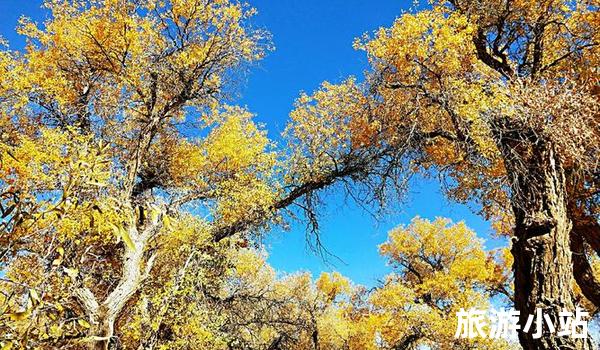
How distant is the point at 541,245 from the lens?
13.1 feet

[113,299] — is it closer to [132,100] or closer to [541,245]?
[132,100]

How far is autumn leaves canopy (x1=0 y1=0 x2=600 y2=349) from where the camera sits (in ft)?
15.1

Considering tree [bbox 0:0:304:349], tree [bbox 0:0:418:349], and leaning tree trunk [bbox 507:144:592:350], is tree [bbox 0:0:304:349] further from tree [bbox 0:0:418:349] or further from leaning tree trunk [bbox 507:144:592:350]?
leaning tree trunk [bbox 507:144:592:350]

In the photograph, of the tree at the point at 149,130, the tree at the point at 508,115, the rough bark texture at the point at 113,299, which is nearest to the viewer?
the tree at the point at 508,115

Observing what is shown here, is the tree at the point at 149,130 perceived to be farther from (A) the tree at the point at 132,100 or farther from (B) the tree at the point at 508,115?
(B) the tree at the point at 508,115

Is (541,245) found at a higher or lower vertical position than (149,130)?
lower

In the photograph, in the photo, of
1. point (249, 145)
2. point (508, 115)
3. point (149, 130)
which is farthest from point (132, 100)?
point (508, 115)

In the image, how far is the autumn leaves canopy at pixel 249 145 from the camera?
4.60 m

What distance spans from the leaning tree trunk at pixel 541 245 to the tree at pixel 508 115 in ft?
0.04

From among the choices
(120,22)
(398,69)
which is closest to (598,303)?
(398,69)

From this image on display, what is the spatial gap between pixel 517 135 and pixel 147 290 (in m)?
8.36

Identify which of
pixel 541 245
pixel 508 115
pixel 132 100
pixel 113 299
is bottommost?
pixel 113 299

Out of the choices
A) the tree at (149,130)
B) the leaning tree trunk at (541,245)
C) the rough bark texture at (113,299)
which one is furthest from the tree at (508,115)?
the rough bark texture at (113,299)

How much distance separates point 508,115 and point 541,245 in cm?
156
